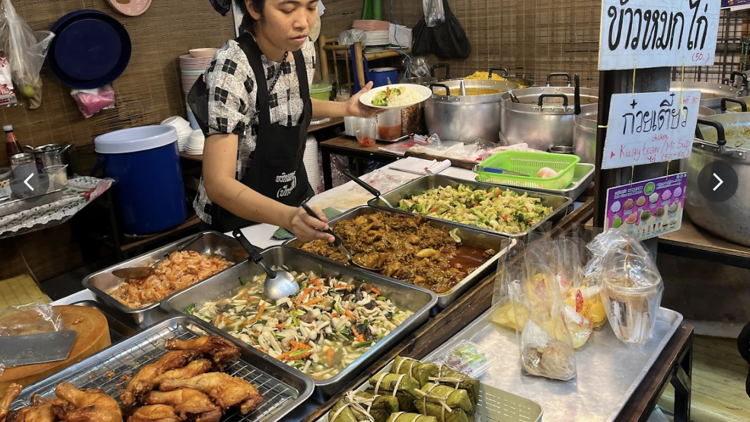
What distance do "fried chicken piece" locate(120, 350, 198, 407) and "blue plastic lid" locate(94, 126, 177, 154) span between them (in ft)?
9.58

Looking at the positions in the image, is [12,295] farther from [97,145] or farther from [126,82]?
[126,82]

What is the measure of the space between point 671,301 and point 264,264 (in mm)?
2424

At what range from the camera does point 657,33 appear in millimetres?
1620

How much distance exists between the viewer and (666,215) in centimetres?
190

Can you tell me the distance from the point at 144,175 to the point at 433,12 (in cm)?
347

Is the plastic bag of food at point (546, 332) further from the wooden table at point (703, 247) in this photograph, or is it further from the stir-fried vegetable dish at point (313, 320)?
the wooden table at point (703, 247)

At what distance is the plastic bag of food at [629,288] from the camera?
5.10ft

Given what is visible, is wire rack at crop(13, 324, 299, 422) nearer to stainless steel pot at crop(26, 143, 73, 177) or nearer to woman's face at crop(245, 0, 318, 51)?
woman's face at crop(245, 0, 318, 51)

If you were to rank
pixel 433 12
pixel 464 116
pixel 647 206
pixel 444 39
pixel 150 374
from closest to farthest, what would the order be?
1. pixel 150 374
2. pixel 647 206
3. pixel 464 116
4. pixel 433 12
5. pixel 444 39

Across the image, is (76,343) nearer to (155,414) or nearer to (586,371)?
(155,414)

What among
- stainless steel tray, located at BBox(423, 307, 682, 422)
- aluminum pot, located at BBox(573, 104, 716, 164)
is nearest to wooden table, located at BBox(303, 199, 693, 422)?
stainless steel tray, located at BBox(423, 307, 682, 422)

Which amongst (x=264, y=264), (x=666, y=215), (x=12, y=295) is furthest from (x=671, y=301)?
(x=12, y=295)

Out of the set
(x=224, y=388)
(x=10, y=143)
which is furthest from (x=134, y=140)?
(x=224, y=388)

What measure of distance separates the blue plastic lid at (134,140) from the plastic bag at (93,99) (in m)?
0.37
